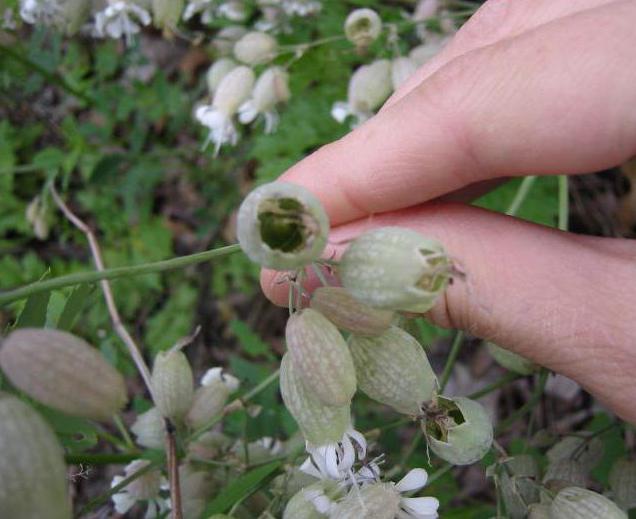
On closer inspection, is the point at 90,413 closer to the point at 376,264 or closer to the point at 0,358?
the point at 0,358

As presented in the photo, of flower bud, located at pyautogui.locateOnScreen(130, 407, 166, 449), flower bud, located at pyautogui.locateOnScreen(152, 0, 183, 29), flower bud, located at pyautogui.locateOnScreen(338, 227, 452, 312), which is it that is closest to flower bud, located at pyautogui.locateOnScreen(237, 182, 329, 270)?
flower bud, located at pyautogui.locateOnScreen(338, 227, 452, 312)

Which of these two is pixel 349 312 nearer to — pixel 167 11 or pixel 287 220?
pixel 287 220

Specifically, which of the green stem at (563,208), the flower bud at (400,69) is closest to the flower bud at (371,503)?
the green stem at (563,208)

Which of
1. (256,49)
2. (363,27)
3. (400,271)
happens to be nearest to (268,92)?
(256,49)

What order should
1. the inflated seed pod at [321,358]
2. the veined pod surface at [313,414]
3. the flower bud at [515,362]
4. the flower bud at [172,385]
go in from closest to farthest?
the inflated seed pod at [321,358], the veined pod surface at [313,414], the flower bud at [172,385], the flower bud at [515,362]

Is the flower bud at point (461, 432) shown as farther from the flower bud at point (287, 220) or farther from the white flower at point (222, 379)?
the white flower at point (222, 379)

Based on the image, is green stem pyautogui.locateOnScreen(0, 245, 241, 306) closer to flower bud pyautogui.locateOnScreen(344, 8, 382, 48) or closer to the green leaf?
the green leaf
